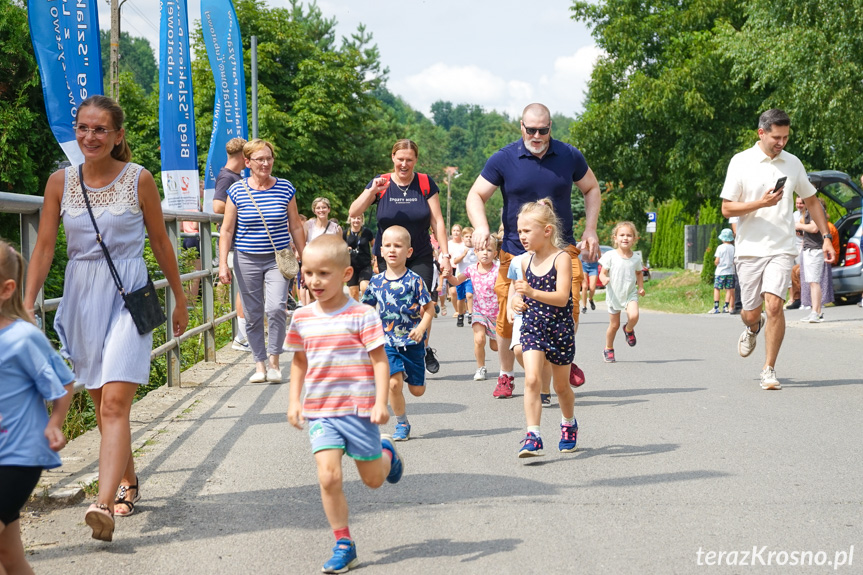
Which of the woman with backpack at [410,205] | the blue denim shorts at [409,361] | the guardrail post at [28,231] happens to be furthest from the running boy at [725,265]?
the guardrail post at [28,231]

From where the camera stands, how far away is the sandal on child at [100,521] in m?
4.27

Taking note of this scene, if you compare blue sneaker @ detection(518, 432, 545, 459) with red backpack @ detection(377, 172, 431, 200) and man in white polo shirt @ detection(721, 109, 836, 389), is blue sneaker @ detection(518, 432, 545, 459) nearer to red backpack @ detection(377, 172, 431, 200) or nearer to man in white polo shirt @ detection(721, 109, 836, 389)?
red backpack @ detection(377, 172, 431, 200)

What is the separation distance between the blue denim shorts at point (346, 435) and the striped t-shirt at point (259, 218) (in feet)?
16.5

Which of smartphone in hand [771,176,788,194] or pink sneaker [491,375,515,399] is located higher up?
smartphone in hand [771,176,788,194]

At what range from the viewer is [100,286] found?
4.79 metres

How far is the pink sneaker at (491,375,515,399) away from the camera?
875cm

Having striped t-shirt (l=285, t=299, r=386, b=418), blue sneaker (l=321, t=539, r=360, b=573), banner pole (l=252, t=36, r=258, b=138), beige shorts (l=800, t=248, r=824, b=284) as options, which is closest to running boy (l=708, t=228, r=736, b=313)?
beige shorts (l=800, t=248, r=824, b=284)

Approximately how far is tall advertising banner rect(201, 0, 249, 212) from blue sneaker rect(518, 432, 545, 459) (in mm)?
12670

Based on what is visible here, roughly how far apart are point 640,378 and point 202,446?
15.5ft

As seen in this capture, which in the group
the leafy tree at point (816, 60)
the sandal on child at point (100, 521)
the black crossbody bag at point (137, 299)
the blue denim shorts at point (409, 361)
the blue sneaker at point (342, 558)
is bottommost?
the blue sneaker at point (342, 558)

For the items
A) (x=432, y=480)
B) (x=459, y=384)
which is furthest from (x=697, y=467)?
(x=459, y=384)

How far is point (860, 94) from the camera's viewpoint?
21938 mm

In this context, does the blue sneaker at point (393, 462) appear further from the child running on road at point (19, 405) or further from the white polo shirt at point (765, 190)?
the white polo shirt at point (765, 190)

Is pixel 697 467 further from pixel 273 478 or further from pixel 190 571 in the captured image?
pixel 190 571
